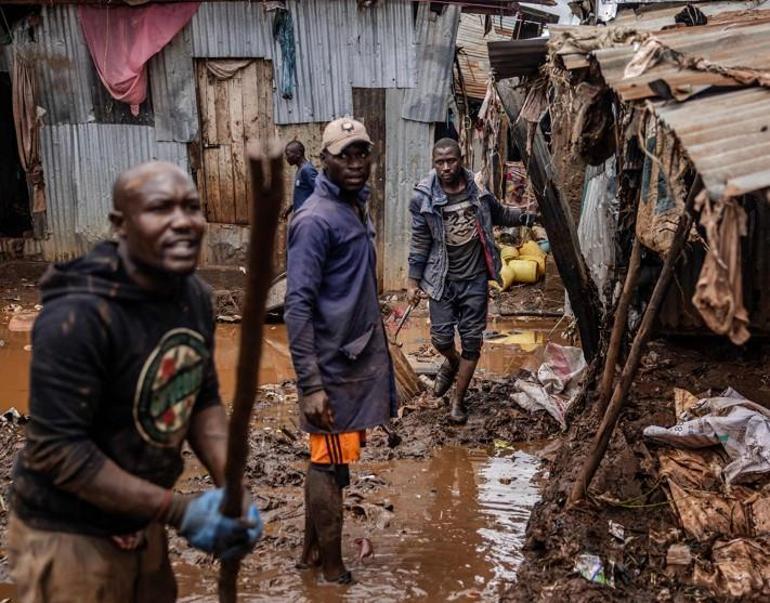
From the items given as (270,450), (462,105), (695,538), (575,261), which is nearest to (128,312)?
(695,538)

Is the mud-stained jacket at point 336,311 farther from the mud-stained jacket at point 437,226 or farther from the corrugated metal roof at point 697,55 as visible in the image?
the mud-stained jacket at point 437,226

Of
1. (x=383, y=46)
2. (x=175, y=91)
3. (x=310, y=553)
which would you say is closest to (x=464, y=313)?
(x=310, y=553)

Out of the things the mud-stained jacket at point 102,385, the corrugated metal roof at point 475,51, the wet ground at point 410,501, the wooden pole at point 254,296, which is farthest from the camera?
the corrugated metal roof at point 475,51

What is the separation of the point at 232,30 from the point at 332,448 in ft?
27.5

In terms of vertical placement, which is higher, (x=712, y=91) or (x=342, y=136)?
(x=712, y=91)

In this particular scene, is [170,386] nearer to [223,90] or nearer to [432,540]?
[432,540]

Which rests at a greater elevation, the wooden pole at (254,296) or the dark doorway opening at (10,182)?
the wooden pole at (254,296)

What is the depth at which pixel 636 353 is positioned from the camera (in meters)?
4.07

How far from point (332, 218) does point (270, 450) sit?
8.77 feet

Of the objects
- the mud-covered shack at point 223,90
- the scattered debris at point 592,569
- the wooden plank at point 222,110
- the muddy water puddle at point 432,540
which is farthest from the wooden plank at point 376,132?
the scattered debris at point 592,569

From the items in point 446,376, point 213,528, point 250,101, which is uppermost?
point 250,101

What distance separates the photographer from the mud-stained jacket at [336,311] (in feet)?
13.4

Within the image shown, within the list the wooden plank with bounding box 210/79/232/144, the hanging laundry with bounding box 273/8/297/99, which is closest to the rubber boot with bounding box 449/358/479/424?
the hanging laundry with bounding box 273/8/297/99

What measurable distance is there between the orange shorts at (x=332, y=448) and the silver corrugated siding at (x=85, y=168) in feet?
27.2
